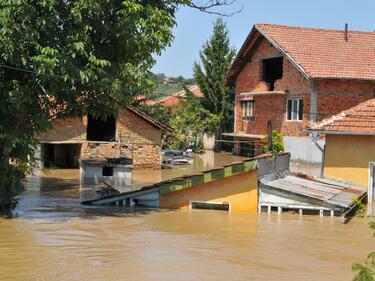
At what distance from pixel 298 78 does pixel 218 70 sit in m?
12.4

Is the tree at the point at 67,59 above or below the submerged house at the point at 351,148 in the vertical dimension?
above

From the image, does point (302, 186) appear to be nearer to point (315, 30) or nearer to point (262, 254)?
point (262, 254)

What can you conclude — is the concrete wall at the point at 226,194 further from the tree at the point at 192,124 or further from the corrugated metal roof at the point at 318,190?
the tree at the point at 192,124

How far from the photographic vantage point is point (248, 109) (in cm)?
3672

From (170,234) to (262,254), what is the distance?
8.89ft

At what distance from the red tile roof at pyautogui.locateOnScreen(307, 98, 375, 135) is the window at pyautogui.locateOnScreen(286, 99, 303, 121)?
39.2 ft

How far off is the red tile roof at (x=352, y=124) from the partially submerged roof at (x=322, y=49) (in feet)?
31.7

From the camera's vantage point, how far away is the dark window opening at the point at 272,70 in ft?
113

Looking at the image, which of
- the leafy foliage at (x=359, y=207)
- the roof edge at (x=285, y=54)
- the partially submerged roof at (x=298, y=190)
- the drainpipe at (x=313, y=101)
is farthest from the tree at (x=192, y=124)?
the leafy foliage at (x=359, y=207)

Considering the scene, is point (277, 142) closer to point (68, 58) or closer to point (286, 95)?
point (286, 95)

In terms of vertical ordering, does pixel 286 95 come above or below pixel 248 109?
above

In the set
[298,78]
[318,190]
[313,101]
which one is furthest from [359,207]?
[298,78]

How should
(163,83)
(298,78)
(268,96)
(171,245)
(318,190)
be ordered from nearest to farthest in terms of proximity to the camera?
(171,245) → (318,190) → (298,78) → (163,83) → (268,96)

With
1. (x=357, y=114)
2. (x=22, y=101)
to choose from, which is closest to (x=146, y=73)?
(x=22, y=101)
